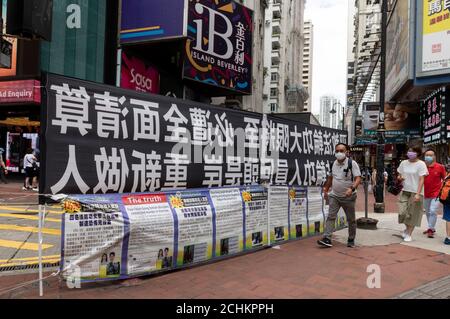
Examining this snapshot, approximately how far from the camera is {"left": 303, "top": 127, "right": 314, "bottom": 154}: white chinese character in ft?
25.8

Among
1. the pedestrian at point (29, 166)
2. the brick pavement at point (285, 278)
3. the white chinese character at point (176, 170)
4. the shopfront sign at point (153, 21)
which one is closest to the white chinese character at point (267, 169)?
the brick pavement at point (285, 278)

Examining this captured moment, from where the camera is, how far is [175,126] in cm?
532

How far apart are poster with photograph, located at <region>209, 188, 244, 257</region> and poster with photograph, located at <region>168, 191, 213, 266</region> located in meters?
0.17

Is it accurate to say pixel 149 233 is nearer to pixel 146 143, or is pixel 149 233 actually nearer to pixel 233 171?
pixel 146 143

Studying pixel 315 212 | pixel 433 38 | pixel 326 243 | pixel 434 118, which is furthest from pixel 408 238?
pixel 433 38

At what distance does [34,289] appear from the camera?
440 centimetres

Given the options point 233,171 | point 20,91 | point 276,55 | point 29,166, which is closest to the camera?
point 233,171

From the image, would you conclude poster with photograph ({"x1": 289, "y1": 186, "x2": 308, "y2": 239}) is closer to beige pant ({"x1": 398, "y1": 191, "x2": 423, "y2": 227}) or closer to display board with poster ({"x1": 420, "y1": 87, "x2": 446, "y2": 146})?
beige pant ({"x1": 398, "y1": 191, "x2": 423, "y2": 227})

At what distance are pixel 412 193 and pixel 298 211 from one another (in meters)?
2.22

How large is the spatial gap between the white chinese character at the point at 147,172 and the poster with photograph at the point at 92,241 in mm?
506

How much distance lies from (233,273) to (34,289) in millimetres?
2386

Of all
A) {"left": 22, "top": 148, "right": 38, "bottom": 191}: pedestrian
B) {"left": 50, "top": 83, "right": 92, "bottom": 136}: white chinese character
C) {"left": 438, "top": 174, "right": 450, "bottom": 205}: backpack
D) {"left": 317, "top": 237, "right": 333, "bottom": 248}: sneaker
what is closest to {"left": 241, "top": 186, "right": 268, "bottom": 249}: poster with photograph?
{"left": 317, "top": 237, "right": 333, "bottom": 248}: sneaker
